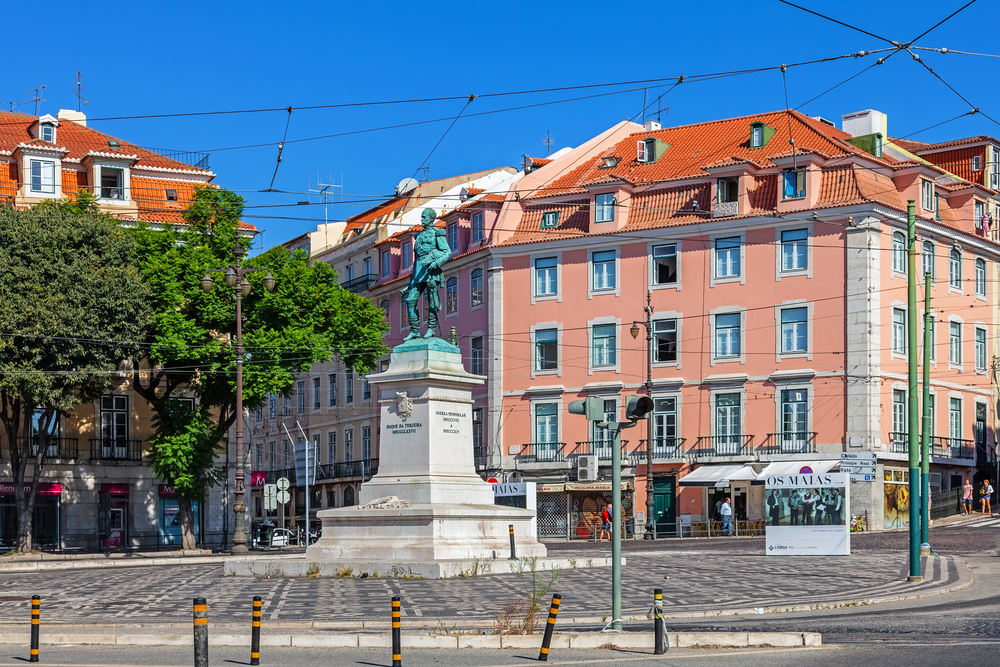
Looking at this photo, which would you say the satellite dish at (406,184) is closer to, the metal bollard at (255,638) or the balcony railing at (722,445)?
the balcony railing at (722,445)

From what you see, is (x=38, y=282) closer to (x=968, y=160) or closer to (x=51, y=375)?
(x=51, y=375)

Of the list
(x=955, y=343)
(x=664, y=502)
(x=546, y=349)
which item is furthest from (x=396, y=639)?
(x=955, y=343)

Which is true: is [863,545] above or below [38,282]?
below

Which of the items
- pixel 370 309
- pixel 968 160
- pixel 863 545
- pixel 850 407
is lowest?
pixel 863 545

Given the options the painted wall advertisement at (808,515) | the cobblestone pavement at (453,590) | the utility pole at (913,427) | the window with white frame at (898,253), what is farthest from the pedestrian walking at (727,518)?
the utility pole at (913,427)

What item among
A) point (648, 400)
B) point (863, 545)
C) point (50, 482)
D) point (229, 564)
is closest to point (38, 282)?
point (50, 482)

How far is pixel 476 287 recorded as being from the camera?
6531 centimetres

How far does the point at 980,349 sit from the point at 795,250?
10753 mm

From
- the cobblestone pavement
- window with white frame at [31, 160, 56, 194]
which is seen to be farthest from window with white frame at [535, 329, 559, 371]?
the cobblestone pavement

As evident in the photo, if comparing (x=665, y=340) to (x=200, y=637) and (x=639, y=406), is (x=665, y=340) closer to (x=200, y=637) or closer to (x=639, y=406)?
(x=639, y=406)

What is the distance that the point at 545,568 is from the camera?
29031 mm

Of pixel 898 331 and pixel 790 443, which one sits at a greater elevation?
pixel 898 331

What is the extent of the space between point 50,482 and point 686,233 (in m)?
27.2

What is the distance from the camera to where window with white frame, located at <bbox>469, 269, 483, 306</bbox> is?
213 feet
